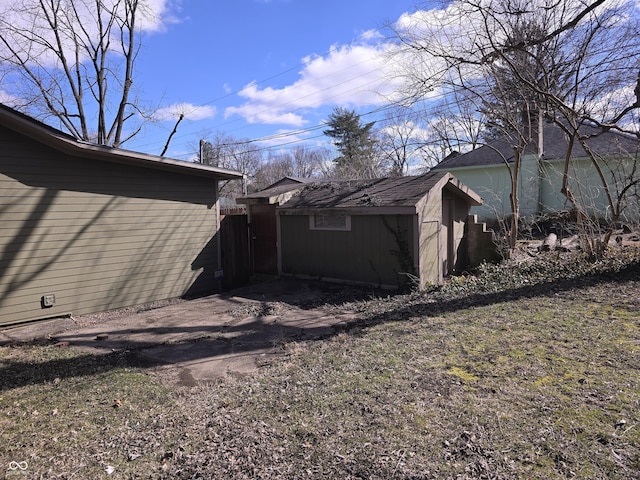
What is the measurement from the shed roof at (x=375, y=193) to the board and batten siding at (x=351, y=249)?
0.99ft

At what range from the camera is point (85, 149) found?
6656 mm

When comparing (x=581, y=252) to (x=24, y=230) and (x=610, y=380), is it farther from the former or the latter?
(x=24, y=230)

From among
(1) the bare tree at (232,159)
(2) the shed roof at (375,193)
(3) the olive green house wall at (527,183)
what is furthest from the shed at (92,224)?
(1) the bare tree at (232,159)

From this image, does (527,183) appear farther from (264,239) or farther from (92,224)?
(92,224)

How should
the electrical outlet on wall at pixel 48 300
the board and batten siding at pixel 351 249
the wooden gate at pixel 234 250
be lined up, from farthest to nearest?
the wooden gate at pixel 234 250 → the board and batten siding at pixel 351 249 → the electrical outlet on wall at pixel 48 300

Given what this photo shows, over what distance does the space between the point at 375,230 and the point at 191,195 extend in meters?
4.01

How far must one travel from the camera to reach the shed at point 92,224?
6.26 metres

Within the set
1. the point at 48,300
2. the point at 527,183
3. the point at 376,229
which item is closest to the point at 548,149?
the point at 527,183

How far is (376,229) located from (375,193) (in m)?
0.92

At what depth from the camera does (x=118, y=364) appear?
4527mm

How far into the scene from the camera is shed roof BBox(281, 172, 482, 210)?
26.2 feet

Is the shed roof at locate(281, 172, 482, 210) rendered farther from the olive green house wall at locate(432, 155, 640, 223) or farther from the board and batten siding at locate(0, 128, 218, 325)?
the olive green house wall at locate(432, 155, 640, 223)

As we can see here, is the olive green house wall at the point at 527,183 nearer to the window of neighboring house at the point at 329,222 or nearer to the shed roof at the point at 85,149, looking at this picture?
the window of neighboring house at the point at 329,222

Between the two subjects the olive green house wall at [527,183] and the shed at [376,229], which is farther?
the olive green house wall at [527,183]
